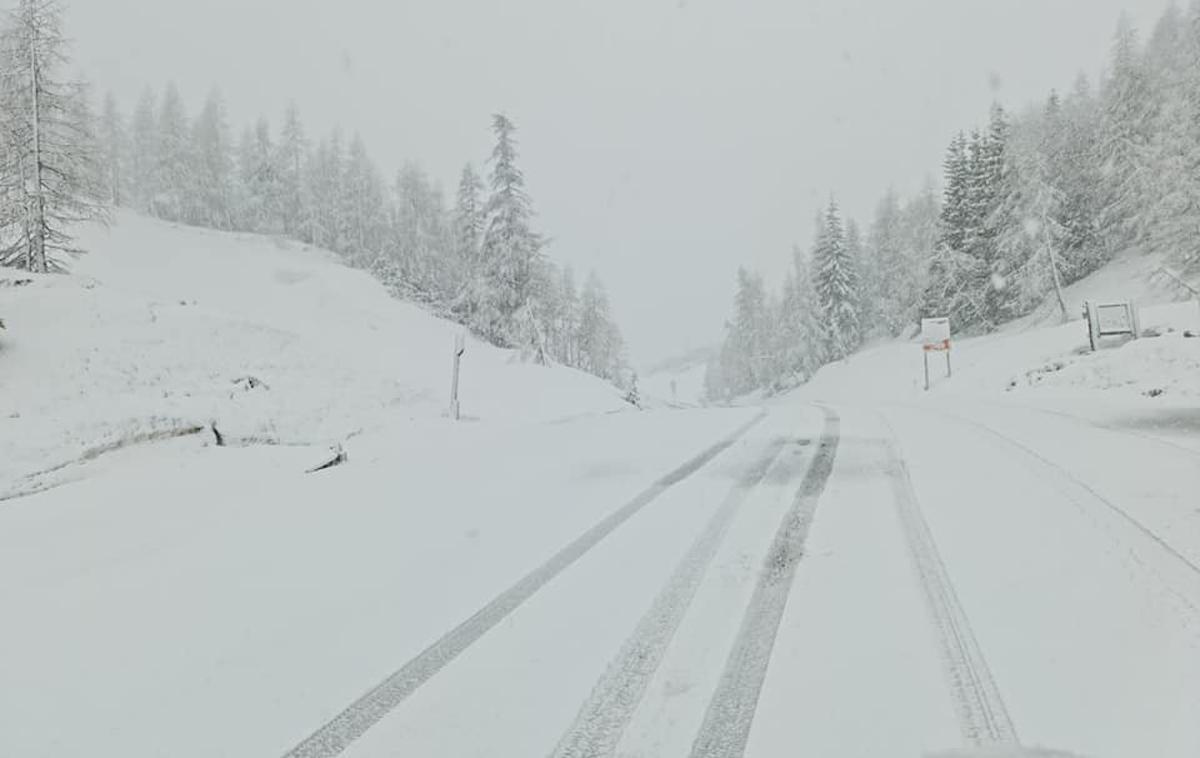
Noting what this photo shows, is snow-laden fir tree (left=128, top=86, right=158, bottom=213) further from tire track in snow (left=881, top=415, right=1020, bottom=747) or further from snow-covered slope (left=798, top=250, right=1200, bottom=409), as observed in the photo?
tire track in snow (left=881, top=415, right=1020, bottom=747)

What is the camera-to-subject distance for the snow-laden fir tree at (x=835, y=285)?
160ft

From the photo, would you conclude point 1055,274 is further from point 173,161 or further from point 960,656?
point 173,161

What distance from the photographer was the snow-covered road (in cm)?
216

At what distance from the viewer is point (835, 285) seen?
163ft

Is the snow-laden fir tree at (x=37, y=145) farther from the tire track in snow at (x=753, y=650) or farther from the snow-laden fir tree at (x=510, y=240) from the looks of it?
the tire track in snow at (x=753, y=650)

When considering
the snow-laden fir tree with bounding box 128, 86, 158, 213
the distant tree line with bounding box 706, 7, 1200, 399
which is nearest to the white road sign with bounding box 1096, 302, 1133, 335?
the distant tree line with bounding box 706, 7, 1200, 399

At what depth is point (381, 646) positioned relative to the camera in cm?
291

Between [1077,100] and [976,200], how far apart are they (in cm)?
1559

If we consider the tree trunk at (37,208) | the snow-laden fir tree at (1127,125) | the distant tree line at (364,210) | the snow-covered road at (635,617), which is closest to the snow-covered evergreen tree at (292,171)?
the distant tree line at (364,210)

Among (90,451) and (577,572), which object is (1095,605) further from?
(90,451)

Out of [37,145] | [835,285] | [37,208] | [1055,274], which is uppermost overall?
[37,145]

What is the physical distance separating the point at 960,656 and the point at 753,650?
2.74 feet


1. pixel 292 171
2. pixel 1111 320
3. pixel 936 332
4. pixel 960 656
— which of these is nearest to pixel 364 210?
pixel 292 171

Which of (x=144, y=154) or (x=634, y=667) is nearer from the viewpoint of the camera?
(x=634, y=667)
